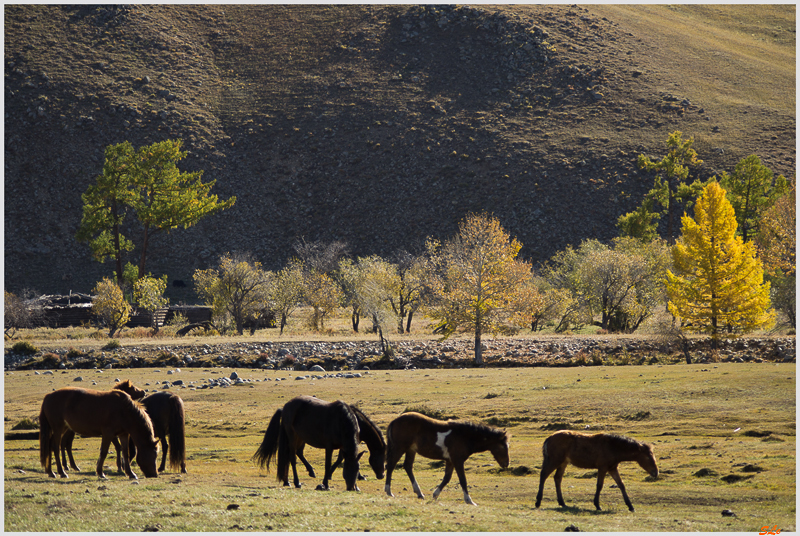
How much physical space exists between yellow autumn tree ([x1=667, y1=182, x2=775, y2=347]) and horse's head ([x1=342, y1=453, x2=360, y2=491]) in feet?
100

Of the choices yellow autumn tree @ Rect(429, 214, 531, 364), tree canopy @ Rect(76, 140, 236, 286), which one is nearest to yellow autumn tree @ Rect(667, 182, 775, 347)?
yellow autumn tree @ Rect(429, 214, 531, 364)

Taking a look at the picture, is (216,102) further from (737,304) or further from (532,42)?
(737,304)

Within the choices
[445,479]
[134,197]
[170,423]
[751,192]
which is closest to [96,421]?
[170,423]

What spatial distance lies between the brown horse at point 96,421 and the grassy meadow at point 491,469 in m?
0.44

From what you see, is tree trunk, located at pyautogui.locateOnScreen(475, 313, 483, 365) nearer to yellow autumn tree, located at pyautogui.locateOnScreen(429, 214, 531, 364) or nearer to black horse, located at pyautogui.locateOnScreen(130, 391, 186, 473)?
yellow autumn tree, located at pyautogui.locateOnScreen(429, 214, 531, 364)

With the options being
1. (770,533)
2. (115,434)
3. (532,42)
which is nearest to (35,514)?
(115,434)

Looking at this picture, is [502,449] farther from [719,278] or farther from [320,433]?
[719,278]

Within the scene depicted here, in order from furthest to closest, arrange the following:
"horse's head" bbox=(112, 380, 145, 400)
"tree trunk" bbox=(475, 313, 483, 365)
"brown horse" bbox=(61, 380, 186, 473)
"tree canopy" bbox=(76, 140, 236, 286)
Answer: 1. "tree canopy" bbox=(76, 140, 236, 286)
2. "tree trunk" bbox=(475, 313, 483, 365)
3. "horse's head" bbox=(112, 380, 145, 400)
4. "brown horse" bbox=(61, 380, 186, 473)

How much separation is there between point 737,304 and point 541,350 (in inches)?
444

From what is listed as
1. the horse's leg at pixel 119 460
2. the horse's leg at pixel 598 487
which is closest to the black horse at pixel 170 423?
the horse's leg at pixel 119 460

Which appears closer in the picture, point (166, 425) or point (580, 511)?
point (580, 511)

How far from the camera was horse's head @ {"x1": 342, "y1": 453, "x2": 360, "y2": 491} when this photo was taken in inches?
481

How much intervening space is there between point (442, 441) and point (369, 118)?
9361cm

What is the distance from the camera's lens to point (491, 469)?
607 inches
